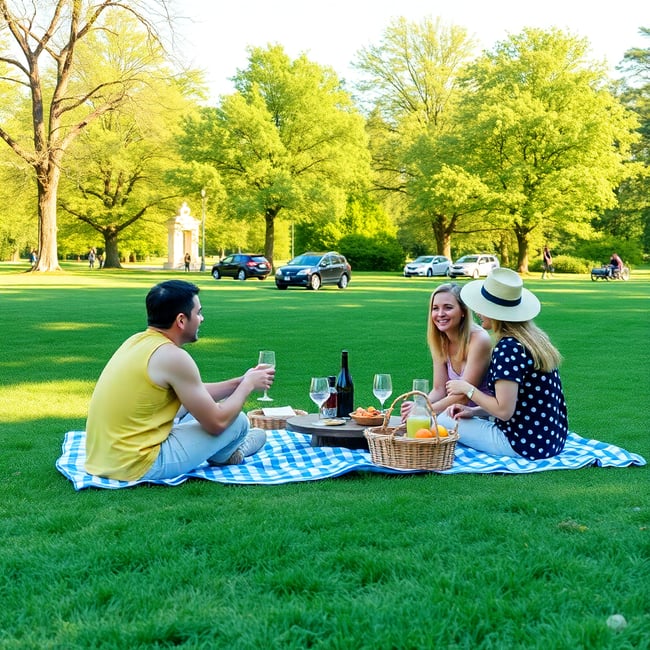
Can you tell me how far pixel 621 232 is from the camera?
7194 cm

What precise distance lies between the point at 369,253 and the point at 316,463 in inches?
2318

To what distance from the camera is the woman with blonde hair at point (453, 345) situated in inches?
267

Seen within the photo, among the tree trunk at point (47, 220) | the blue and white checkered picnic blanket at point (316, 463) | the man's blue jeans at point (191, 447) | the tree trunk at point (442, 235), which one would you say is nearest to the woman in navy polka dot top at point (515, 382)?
the blue and white checkered picnic blanket at point (316, 463)

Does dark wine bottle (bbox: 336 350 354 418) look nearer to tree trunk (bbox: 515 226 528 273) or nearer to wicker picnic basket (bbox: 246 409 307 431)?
wicker picnic basket (bbox: 246 409 307 431)

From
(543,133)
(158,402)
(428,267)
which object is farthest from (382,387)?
(543,133)

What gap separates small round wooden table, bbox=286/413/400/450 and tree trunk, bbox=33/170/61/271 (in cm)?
4108

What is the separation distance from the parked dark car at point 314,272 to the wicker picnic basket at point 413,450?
98.1ft

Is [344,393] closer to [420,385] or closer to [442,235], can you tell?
[420,385]

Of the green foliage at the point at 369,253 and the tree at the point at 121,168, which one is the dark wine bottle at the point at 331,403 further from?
the green foliage at the point at 369,253

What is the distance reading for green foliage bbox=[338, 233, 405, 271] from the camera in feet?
213

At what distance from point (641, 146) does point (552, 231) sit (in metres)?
10.3

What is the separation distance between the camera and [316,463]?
6.37 meters

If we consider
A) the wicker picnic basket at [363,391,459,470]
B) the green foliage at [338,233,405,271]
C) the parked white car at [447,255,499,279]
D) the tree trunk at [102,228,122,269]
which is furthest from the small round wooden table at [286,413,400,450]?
the green foliage at [338,233,405,271]

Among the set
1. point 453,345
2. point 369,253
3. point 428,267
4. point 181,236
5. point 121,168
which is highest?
point 121,168
